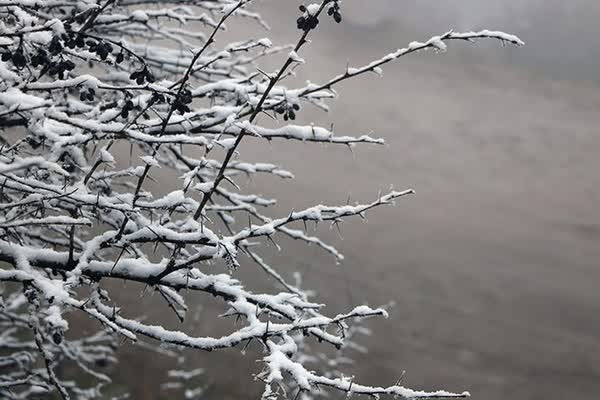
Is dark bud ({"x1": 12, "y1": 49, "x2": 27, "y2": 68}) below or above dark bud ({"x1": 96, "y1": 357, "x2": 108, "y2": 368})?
above

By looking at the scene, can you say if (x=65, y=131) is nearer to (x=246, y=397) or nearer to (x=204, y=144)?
(x=204, y=144)

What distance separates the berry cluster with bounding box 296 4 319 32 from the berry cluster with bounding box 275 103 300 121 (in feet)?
1.26

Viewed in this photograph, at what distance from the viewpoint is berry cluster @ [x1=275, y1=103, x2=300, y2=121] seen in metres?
2.59

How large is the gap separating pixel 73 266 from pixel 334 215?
48.6 inches

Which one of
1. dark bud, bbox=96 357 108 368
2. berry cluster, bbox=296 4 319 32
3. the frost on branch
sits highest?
berry cluster, bbox=296 4 319 32

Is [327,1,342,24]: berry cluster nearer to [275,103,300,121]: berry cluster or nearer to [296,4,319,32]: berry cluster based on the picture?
[296,4,319,32]: berry cluster

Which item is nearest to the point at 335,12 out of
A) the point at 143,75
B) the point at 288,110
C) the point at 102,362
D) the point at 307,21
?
the point at 307,21

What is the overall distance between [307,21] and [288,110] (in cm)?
43

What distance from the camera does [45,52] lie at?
7.66ft

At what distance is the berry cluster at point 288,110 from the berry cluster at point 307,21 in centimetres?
38

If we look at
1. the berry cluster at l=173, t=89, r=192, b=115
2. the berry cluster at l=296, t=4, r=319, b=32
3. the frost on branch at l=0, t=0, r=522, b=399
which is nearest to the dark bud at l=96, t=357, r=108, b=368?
the frost on branch at l=0, t=0, r=522, b=399

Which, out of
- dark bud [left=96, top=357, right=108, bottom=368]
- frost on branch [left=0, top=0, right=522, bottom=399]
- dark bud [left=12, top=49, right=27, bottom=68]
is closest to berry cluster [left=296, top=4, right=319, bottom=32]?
frost on branch [left=0, top=0, right=522, bottom=399]

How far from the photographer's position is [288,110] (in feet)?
8.51

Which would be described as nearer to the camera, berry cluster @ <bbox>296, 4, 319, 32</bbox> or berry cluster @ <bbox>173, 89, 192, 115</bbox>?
berry cluster @ <bbox>296, 4, 319, 32</bbox>
